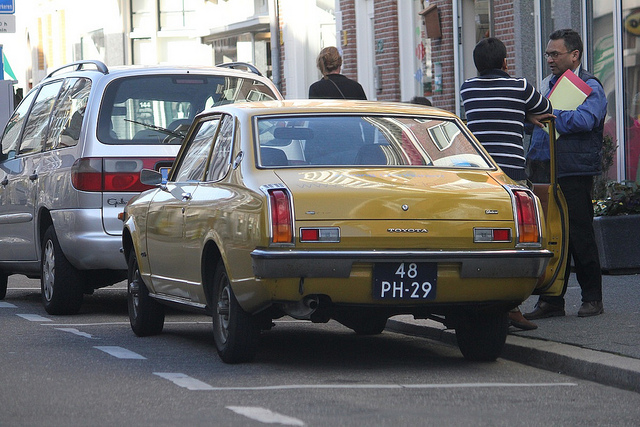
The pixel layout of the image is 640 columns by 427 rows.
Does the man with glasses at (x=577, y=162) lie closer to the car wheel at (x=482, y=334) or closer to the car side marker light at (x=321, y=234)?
the car wheel at (x=482, y=334)

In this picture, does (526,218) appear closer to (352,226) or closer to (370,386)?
(352,226)

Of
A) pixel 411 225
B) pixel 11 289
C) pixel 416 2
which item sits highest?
pixel 416 2

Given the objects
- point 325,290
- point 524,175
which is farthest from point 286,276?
point 524,175

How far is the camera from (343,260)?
719 cm

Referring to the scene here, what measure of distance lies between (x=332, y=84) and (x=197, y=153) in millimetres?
3820

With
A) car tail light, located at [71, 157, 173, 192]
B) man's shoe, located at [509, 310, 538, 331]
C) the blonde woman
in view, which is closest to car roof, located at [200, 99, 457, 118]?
man's shoe, located at [509, 310, 538, 331]

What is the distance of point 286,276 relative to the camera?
721cm

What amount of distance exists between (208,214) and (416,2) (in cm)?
1340

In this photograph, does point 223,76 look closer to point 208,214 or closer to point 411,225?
point 208,214

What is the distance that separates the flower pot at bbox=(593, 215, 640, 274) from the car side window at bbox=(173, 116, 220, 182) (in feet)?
15.2

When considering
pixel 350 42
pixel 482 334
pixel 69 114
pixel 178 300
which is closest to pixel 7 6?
pixel 350 42

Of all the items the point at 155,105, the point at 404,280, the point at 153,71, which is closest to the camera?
the point at 404,280

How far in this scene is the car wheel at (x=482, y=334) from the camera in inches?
315

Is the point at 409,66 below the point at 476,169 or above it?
above
